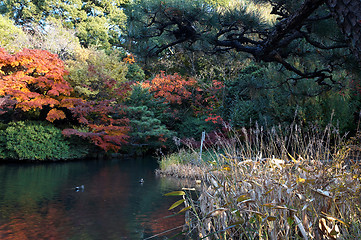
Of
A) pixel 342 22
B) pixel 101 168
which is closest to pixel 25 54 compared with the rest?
pixel 101 168

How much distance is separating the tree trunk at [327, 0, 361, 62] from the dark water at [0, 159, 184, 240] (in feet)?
7.76

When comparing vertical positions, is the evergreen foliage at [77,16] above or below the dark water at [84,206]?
above

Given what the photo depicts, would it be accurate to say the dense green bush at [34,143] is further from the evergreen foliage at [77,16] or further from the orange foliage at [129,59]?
the evergreen foliage at [77,16]

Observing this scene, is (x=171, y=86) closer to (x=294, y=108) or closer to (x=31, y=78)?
(x=31, y=78)

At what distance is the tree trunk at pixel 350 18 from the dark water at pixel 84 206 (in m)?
2.37

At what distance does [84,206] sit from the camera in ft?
15.0

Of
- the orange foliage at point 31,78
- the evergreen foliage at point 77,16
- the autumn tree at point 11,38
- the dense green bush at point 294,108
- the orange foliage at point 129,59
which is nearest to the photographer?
the dense green bush at point 294,108

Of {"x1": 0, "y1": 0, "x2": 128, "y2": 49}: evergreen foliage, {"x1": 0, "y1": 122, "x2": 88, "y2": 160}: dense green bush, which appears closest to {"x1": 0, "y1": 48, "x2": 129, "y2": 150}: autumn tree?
{"x1": 0, "y1": 122, "x2": 88, "y2": 160}: dense green bush

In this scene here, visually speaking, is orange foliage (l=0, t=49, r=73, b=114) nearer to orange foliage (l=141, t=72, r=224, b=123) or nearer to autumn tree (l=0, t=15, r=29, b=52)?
autumn tree (l=0, t=15, r=29, b=52)

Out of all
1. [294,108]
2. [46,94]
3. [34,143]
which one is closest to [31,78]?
[46,94]

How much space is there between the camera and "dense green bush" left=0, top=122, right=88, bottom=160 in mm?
9703

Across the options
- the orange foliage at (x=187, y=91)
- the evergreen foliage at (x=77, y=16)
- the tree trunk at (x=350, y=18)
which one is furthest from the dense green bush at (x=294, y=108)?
the evergreen foliage at (x=77, y=16)

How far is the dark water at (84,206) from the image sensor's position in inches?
133

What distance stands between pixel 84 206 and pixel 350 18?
4.03 m
